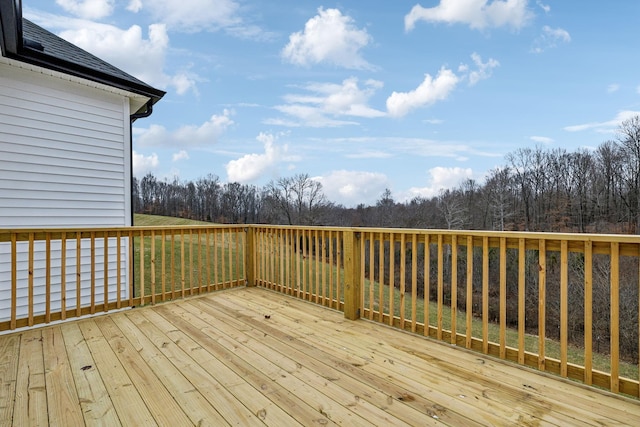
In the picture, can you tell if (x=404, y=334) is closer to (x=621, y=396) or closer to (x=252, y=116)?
(x=621, y=396)

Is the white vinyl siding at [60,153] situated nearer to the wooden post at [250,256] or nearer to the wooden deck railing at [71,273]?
the wooden deck railing at [71,273]

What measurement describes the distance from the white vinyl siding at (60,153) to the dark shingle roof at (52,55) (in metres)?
0.30

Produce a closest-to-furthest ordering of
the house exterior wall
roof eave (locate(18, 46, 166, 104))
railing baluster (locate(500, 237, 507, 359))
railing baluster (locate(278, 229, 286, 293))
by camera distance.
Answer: railing baluster (locate(500, 237, 507, 359)) → roof eave (locate(18, 46, 166, 104)) → the house exterior wall → railing baluster (locate(278, 229, 286, 293))

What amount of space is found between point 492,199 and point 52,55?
2471 centimetres

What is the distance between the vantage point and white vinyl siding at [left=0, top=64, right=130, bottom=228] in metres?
3.96

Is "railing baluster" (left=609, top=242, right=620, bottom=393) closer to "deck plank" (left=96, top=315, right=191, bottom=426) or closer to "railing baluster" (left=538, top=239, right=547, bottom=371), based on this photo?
"railing baluster" (left=538, top=239, right=547, bottom=371)

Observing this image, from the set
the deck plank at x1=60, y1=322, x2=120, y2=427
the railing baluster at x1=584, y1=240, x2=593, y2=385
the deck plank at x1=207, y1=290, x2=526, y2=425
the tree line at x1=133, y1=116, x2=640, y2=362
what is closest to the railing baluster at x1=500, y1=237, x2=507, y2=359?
the railing baluster at x1=584, y1=240, x2=593, y2=385

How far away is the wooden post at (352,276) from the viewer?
130 inches

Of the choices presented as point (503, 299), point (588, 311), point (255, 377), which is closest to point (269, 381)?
point (255, 377)

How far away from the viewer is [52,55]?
13.1 feet

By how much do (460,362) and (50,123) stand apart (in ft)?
18.0

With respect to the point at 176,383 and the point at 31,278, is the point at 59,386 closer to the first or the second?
the point at 176,383

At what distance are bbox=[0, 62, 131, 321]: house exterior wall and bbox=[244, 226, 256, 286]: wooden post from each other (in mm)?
1756

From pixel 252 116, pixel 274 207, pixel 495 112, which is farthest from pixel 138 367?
pixel 274 207
